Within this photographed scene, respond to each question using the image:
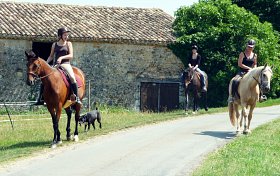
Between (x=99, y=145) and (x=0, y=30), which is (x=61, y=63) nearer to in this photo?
(x=99, y=145)

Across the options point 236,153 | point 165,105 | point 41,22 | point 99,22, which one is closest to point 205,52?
point 165,105

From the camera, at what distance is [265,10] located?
39.3 metres

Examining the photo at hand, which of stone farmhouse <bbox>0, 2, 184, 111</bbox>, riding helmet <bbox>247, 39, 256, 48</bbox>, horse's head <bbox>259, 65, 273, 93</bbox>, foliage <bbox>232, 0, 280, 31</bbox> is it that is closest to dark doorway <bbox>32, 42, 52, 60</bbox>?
stone farmhouse <bbox>0, 2, 184, 111</bbox>

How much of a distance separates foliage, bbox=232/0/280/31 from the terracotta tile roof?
5756 millimetres

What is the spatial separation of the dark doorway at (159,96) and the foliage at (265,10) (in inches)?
359

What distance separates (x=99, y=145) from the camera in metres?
14.8

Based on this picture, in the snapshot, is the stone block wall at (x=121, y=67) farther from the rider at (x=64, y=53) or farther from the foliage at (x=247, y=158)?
the foliage at (x=247, y=158)

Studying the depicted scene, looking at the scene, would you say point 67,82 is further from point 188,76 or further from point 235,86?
point 188,76

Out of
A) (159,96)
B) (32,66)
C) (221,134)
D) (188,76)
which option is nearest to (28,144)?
(32,66)

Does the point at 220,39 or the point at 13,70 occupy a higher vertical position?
the point at 220,39

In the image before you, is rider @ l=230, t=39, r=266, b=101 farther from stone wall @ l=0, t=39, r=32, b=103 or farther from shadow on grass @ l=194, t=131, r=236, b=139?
stone wall @ l=0, t=39, r=32, b=103

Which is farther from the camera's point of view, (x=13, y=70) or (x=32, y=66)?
(x=13, y=70)

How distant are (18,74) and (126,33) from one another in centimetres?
636

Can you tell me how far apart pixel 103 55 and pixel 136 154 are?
19663 millimetres
